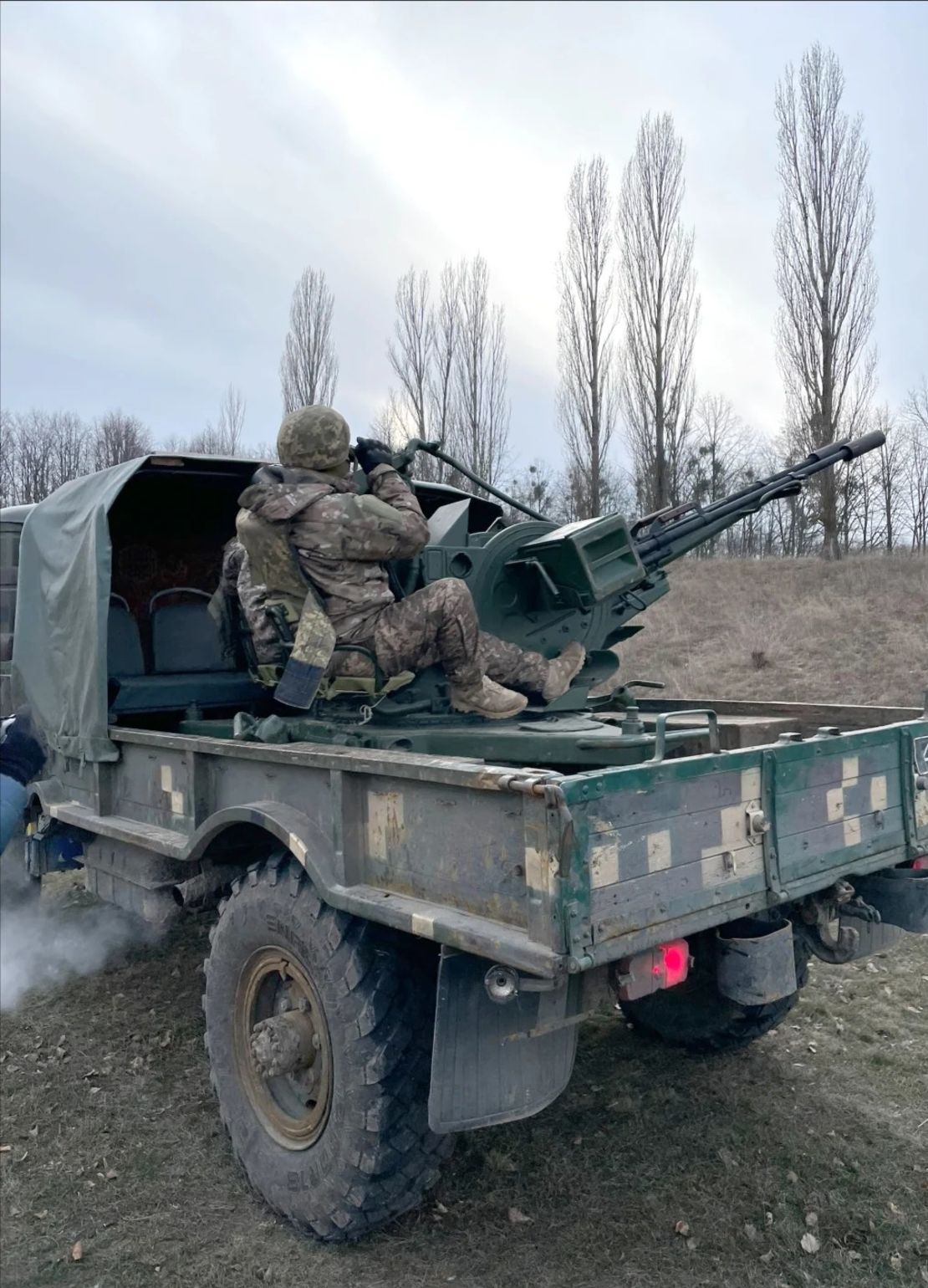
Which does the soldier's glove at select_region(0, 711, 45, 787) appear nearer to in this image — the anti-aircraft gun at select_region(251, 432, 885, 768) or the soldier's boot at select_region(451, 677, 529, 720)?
the anti-aircraft gun at select_region(251, 432, 885, 768)

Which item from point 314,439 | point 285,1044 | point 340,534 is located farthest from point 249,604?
point 285,1044

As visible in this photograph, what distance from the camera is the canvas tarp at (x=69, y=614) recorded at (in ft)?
14.0

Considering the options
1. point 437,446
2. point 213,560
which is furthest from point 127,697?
point 437,446

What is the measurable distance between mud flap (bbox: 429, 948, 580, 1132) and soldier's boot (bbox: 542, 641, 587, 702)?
1919 mm

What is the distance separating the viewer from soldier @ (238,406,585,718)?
3.80 metres

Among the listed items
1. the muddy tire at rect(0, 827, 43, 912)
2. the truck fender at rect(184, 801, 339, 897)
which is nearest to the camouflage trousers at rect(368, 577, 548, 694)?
the truck fender at rect(184, 801, 339, 897)

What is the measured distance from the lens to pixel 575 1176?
338cm

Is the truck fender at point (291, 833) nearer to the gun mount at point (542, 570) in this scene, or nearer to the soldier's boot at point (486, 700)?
the soldier's boot at point (486, 700)

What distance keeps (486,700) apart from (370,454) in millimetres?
1096

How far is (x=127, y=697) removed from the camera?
472cm

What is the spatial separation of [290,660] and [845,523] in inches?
908

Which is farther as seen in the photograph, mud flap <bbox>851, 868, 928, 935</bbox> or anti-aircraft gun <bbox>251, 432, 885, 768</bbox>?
anti-aircraft gun <bbox>251, 432, 885, 768</bbox>

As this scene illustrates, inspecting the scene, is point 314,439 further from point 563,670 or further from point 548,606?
point 563,670

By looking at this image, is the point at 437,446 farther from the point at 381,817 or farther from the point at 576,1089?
the point at 576,1089
